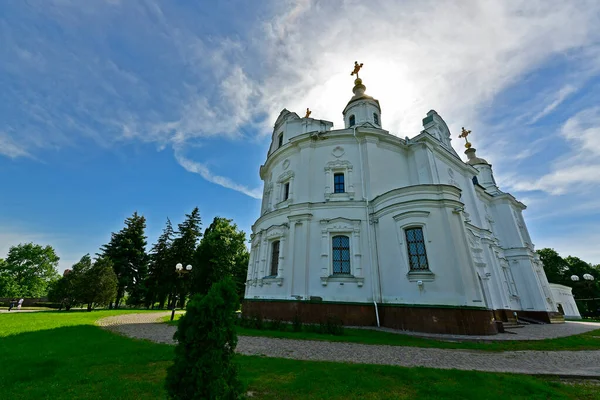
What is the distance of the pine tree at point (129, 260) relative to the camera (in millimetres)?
33625

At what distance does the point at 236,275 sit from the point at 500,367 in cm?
3144

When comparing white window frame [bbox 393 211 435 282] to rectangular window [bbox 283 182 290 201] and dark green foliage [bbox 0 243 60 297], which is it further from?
dark green foliage [bbox 0 243 60 297]

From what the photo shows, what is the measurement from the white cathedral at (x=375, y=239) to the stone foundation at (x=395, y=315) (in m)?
0.04

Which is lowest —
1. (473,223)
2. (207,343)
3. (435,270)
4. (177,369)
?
(177,369)

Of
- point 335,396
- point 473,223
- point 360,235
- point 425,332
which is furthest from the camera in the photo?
point 473,223

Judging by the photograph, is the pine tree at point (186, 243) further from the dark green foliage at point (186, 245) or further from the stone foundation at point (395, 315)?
the stone foundation at point (395, 315)

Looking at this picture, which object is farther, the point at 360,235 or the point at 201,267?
the point at 201,267

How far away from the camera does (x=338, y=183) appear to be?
17000 millimetres

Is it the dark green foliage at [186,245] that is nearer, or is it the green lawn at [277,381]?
the green lawn at [277,381]

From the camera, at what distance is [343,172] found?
1702cm

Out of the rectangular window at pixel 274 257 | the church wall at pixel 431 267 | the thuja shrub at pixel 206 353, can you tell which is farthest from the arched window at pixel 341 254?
the thuja shrub at pixel 206 353

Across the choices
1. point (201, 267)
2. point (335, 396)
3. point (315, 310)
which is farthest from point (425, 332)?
point (201, 267)

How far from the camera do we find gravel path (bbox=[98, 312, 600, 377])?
600 centimetres

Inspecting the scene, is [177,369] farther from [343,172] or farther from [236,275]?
[236,275]
